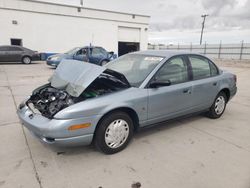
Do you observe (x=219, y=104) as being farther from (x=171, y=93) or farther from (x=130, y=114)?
(x=130, y=114)

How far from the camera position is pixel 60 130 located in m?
2.52

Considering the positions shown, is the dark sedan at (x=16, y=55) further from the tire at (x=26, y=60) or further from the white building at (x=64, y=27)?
the white building at (x=64, y=27)

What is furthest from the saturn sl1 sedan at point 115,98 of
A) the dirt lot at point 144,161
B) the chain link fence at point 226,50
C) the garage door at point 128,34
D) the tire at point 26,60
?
the chain link fence at point 226,50

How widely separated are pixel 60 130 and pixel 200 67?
3.00 metres

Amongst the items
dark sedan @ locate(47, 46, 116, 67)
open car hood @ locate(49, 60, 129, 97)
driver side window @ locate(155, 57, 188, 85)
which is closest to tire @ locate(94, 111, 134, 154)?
open car hood @ locate(49, 60, 129, 97)

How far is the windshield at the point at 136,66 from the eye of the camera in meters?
3.37

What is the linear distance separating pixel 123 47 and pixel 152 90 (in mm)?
23114

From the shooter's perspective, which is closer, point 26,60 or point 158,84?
Result: point 158,84

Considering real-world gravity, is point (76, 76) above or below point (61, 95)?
above

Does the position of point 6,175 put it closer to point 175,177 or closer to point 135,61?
point 175,177

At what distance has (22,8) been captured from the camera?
18.2 m

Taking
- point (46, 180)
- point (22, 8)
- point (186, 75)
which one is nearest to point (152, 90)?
point (186, 75)

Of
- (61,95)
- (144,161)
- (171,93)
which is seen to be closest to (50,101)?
(61,95)

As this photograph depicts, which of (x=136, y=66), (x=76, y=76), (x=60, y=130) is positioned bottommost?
(x=60, y=130)
